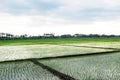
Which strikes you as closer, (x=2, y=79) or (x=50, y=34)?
(x=2, y=79)

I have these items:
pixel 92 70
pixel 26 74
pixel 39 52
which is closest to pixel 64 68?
pixel 92 70

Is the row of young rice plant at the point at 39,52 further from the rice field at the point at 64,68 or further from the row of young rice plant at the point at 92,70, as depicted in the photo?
the row of young rice plant at the point at 92,70

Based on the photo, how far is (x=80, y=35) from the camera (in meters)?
129

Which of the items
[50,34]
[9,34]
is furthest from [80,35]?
[9,34]

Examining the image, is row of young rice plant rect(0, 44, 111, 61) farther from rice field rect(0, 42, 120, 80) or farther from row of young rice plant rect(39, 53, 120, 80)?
row of young rice plant rect(39, 53, 120, 80)

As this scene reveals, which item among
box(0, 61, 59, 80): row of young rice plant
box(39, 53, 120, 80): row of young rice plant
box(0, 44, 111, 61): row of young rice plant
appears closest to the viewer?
box(39, 53, 120, 80): row of young rice plant

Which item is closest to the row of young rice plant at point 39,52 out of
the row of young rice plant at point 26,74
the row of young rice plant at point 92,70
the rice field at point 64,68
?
the rice field at point 64,68

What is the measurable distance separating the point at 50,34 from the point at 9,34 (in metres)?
21.4

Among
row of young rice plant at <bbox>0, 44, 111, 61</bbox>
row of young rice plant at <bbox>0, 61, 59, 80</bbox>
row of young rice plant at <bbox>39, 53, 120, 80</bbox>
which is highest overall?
row of young rice plant at <bbox>39, 53, 120, 80</bbox>

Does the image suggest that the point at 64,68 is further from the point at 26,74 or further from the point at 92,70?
the point at 26,74

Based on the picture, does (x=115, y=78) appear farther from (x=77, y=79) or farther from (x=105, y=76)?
(x=77, y=79)

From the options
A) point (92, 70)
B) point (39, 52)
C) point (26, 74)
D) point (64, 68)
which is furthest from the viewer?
point (39, 52)

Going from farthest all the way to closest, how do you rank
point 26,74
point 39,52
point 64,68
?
1. point 39,52
2. point 64,68
3. point 26,74

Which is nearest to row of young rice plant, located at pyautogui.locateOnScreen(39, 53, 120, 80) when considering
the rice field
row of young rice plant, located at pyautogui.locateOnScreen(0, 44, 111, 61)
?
the rice field
